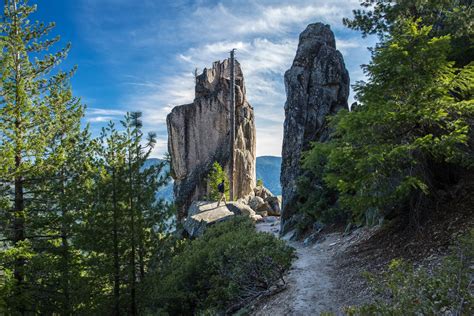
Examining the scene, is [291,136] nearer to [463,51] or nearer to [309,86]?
[309,86]

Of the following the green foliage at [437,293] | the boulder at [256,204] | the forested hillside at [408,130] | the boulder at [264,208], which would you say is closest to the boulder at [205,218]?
the boulder at [256,204]

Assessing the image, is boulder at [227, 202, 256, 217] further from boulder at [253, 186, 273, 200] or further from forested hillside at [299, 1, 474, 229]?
forested hillside at [299, 1, 474, 229]

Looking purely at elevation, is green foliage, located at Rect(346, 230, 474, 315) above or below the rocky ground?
above

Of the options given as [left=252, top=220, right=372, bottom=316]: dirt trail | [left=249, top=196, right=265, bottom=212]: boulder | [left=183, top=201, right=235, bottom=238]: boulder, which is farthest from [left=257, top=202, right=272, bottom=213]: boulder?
[left=252, top=220, right=372, bottom=316]: dirt trail

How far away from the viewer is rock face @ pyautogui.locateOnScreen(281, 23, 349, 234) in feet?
61.4

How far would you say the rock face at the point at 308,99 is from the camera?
1870 centimetres

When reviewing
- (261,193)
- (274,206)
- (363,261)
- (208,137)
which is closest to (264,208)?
(274,206)

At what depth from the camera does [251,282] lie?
29.3 feet

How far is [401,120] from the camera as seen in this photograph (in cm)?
695

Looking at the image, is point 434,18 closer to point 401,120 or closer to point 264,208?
point 401,120

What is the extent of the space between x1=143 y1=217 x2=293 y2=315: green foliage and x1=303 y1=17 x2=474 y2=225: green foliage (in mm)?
3003

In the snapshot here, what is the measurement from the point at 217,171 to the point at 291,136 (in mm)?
12869

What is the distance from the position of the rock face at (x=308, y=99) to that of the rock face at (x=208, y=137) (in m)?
15.6

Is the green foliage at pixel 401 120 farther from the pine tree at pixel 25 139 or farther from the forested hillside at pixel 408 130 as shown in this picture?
the pine tree at pixel 25 139
